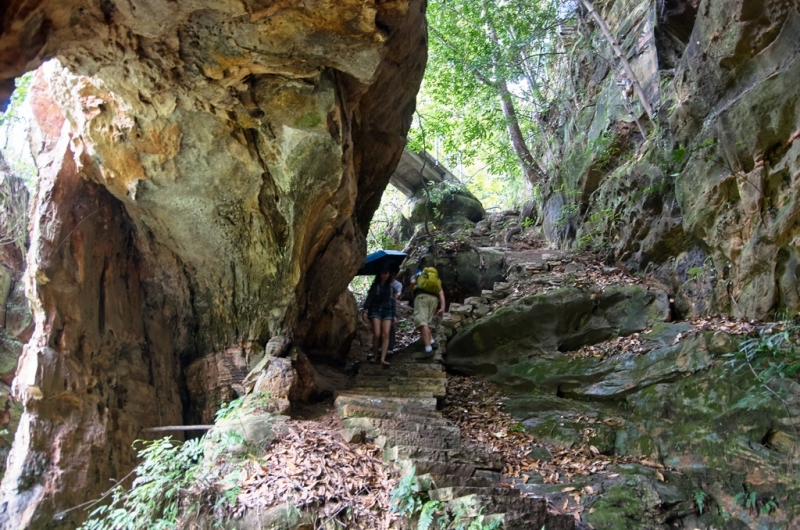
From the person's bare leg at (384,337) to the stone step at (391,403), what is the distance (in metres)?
1.79

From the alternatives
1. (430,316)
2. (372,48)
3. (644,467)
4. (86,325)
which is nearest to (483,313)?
(430,316)

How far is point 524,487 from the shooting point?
633 cm

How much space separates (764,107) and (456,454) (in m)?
6.04

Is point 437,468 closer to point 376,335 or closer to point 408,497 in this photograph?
point 408,497

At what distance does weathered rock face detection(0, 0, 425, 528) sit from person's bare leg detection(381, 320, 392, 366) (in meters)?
1.27

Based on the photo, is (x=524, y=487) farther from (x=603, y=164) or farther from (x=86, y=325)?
(x=603, y=164)

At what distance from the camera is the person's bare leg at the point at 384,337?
9.23 metres

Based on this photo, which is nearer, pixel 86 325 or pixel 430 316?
pixel 86 325

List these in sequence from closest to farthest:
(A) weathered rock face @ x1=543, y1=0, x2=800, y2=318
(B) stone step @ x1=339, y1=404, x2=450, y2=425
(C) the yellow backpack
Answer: (B) stone step @ x1=339, y1=404, x2=450, y2=425 < (A) weathered rock face @ x1=543, y1=0, x2=800, y2=318 < (C) the yellow backpack

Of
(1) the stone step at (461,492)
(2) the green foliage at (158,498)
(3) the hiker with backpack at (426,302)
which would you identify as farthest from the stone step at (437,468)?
(3) the hiker with backpack at (426,302)

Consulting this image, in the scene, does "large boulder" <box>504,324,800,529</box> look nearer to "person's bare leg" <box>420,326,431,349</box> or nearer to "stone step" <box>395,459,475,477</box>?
"stone step" <box>395,459,475,477</box>

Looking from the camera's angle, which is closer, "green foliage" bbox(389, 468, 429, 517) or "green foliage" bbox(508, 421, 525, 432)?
"green foliage" bbox(389, 468, 429, 517)

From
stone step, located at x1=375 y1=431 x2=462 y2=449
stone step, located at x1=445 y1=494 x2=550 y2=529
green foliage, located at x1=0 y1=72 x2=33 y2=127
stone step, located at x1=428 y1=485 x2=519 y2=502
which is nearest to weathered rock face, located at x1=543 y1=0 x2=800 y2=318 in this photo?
stone step, located at x1=445 y1=494 x2=550 y2=529

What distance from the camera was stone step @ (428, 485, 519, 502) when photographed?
486 cm
